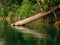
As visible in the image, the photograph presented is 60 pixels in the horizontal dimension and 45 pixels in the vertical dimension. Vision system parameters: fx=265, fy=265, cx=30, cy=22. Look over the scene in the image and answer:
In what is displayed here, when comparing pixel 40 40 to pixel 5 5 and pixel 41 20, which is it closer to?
pixel 41 20

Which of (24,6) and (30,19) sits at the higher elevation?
(24,6)

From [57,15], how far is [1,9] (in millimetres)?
18217

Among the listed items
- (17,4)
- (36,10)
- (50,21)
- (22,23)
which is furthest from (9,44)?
(17,4)

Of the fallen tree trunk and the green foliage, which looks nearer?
the fallen tree trunk

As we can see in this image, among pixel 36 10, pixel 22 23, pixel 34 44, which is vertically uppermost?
pixel 36 10

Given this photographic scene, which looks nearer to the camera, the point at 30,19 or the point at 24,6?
the point at 30,19

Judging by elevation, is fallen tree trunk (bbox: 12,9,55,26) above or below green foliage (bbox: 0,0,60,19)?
below

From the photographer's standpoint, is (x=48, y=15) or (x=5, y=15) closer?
(x=48, y=15)

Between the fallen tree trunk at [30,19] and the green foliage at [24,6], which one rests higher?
the green foliage at [24,6]

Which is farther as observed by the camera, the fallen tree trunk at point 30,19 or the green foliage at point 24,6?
the green foliage at point 24,6

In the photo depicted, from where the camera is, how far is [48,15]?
3706cm

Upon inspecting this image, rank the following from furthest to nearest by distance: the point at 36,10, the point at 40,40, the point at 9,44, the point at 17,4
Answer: the point at 17,4
the point at 36,10
the point at 40,40
the point at 9,44

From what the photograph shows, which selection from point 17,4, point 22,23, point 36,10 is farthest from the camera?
point 17,4

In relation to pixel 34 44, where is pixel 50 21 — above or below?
above
